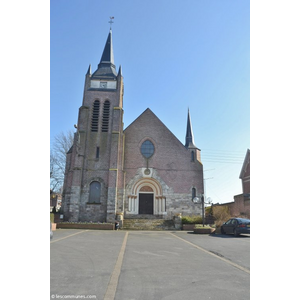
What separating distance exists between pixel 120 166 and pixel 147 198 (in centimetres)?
485

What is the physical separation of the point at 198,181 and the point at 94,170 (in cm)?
1144

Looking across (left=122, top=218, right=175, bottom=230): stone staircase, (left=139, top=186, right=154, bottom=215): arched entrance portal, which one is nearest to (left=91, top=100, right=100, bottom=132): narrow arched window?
(left=139, top=186, right=154, bottom=215): arched entrance portal

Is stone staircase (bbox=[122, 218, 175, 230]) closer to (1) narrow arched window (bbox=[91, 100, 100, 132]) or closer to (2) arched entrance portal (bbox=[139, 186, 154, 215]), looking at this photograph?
(2) arched entrance portal (bbox=[139, 186, 154, 215])

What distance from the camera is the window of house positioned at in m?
27.4

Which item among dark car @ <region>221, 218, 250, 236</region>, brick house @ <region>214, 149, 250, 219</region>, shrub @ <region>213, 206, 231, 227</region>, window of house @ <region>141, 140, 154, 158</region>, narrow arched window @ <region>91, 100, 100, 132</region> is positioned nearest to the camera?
dark car @ <region>221, 218, 250, 236</region>

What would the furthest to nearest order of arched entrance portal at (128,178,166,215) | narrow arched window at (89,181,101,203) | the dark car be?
arched entrance portal at (128,178,166,215)
narrow arched window at (89,181,101,203)
the dark car

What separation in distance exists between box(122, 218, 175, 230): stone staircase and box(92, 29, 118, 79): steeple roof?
55.7 feet

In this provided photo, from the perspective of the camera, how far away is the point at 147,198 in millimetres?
26844
